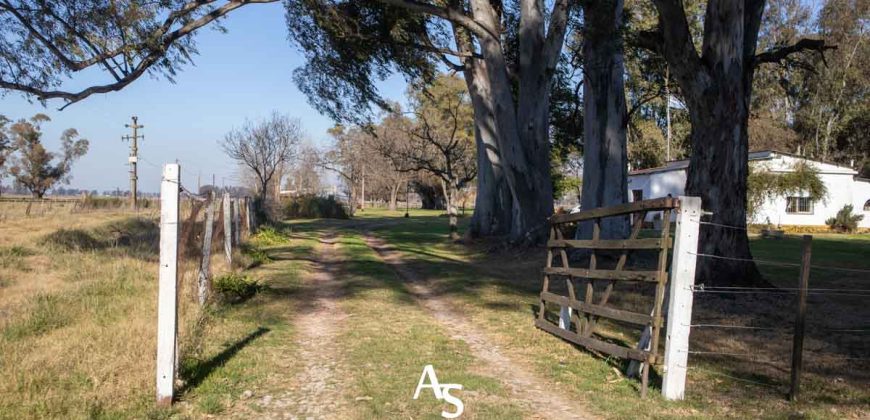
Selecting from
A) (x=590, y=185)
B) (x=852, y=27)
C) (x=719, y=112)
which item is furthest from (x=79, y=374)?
(x=852, y=27)

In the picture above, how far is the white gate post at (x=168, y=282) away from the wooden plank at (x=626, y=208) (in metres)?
4.04

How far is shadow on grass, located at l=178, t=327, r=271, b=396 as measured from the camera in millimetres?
5930

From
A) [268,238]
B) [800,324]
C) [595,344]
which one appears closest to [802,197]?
[268,238]

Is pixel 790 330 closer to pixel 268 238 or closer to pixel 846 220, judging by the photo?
pixel 268 238

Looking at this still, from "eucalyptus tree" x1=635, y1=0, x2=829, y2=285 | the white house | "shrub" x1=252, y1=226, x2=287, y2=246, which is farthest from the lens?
the white house

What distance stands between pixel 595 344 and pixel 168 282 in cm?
423

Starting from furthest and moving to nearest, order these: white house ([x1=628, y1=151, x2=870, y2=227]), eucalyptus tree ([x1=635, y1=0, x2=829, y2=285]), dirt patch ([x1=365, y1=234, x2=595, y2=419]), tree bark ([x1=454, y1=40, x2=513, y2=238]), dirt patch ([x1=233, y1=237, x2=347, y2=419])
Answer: white house ([x1=628, y1=151, x2=870, y2=227]) → tree bark ([x1=454, y1=40, x2=513, y2=238]) → eucalyptus tree ([x1=635, y1=0, x2=829, y2=285]) → dirt patch ([x1=365, y1=234, x2=595, y2=419]) → dirt patch ([x1=233, y1=237, x2=347, y2=419])

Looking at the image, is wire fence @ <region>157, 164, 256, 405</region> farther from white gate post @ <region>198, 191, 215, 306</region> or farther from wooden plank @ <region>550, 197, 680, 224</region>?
wooden plank @ <region>550, 197, 680, 224</region>

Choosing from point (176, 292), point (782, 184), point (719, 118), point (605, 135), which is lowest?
point (176, 292)

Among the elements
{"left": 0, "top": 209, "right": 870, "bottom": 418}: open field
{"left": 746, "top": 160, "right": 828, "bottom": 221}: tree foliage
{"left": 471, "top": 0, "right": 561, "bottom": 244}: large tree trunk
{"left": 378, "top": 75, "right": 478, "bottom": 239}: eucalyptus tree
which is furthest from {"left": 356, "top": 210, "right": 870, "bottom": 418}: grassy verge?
{"left": 378, "top": 75, "right": 478, "bottom": 239}: eucalyptus tree

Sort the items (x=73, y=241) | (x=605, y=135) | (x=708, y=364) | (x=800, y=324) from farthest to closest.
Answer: (x=73, y=241) → (x=605, y=135) → (x=708, y=364) → (x=800, y=324)

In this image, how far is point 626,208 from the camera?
6.72 m

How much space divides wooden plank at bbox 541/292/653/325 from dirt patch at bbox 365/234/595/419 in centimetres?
92

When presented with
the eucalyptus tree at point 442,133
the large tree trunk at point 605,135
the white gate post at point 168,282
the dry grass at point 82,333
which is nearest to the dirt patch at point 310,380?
the white gate post at point 168,282
